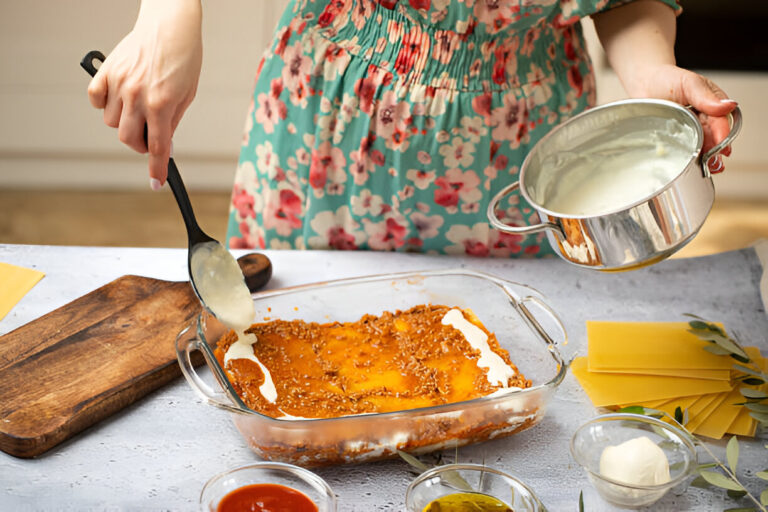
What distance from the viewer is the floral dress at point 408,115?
130 cm

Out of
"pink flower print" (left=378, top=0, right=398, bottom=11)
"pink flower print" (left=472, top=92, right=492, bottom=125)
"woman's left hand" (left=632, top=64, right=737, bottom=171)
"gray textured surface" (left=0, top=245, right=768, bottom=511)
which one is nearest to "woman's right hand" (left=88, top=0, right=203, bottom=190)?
"gray textured surface" (left=0, top=245, right=768, bottom=511)

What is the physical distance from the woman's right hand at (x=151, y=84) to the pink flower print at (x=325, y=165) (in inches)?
16.5

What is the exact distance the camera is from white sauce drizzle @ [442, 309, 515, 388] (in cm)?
100

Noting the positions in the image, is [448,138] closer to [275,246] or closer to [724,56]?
[275,246]

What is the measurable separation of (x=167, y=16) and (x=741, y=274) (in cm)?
96

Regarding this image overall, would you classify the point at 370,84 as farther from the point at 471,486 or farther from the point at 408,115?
the point at 471,486

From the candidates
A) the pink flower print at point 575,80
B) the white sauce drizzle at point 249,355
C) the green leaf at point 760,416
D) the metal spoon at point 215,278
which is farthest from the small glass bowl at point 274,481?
the pink flower print at point 575,80

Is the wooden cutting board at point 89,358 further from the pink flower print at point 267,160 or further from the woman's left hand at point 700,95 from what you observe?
the woman's left hand at point 700,95

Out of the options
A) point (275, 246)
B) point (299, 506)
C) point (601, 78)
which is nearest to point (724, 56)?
point (601, 78)

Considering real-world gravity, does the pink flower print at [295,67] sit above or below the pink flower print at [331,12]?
below

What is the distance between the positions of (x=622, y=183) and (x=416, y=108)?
48 centimetres

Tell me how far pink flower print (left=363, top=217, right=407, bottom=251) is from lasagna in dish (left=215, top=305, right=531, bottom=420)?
0.29 meters

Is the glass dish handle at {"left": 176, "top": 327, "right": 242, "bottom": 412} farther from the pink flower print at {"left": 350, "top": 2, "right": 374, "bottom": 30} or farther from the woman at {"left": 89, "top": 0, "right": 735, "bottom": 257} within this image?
the pink flower print at {"left": 350, "top": 2, "right": 374, "bottom": 30}

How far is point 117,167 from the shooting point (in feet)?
10.1
